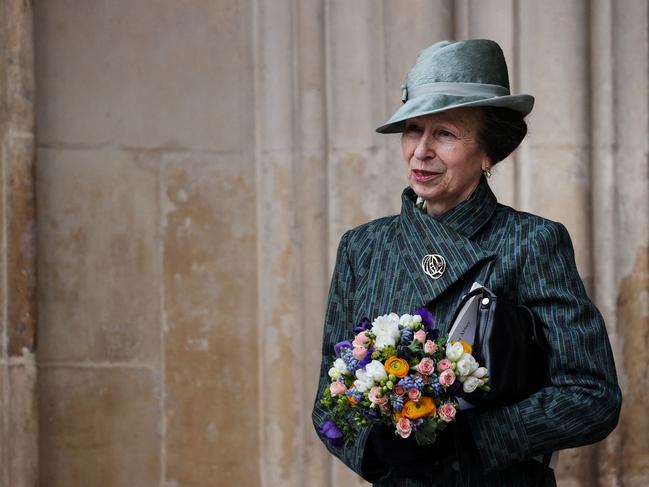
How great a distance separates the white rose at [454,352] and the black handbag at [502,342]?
0.07 m

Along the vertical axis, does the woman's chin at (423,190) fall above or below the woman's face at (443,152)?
below

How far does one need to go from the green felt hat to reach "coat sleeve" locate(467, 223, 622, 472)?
0.25 m

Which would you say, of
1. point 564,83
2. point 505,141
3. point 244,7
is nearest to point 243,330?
point 244,7

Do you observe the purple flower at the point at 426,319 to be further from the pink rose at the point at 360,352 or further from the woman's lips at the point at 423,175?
the woman's lips at the point at 423,175

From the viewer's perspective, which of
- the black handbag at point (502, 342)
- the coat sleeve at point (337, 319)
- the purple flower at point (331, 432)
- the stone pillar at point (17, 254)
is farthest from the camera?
the stone pillar at point (17, 254)

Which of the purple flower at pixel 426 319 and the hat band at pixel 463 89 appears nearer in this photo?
the purple flower at pixel 426 319

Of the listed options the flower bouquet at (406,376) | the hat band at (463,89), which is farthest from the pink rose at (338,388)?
the hat band at (463,89)

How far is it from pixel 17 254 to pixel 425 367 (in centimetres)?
142

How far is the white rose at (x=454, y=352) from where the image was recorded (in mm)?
1662

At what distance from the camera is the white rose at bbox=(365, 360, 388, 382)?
5.35 ft

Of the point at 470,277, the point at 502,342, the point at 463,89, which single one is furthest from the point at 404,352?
the point at 463,89

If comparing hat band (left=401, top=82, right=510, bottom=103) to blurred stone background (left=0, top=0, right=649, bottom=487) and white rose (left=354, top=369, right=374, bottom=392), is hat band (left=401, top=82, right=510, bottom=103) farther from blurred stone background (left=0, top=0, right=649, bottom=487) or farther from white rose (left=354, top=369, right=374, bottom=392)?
blurred stone background (left=0, top=0, right=649, bottom=487)

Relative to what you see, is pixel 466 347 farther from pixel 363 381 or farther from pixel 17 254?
pixel 17 254

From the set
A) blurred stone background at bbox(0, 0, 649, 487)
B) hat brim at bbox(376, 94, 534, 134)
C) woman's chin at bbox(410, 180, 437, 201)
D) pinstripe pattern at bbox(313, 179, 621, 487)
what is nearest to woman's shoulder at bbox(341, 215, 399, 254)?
pinstripe pattern at bbox(313, 179, 621, 487)
